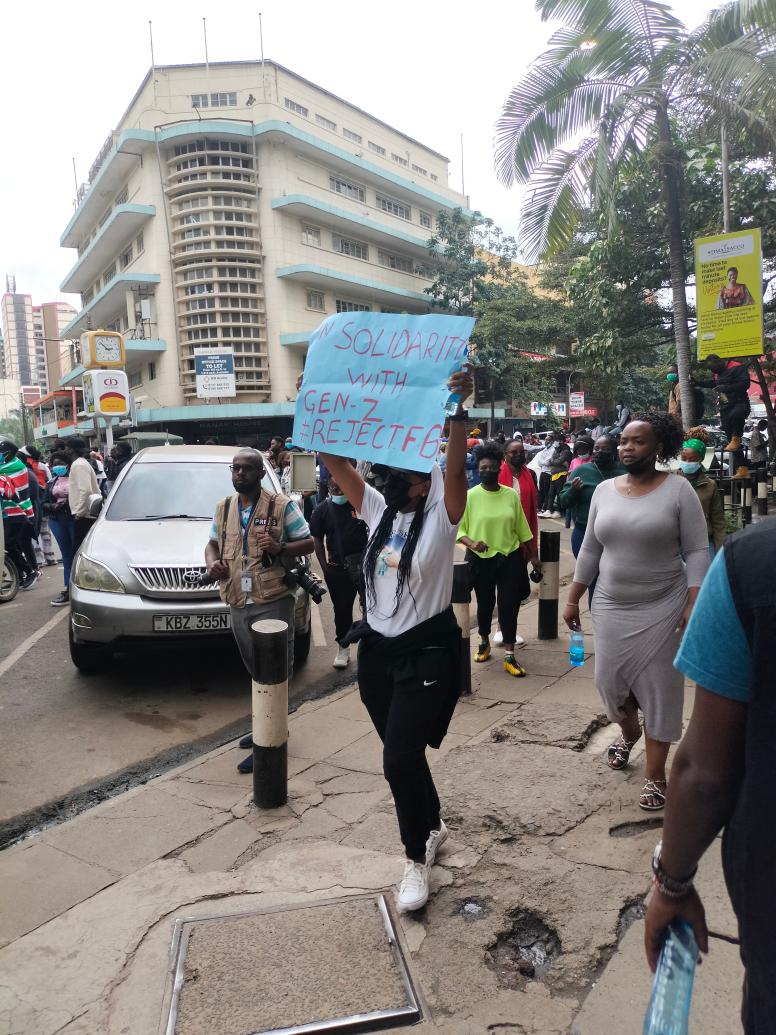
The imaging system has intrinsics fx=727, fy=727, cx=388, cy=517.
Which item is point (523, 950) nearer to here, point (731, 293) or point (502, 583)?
point (502, 583)

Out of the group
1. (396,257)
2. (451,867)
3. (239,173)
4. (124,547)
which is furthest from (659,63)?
(396,257)

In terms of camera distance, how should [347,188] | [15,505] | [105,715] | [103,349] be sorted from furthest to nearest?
[347,188]
[103,349]
[15,505]
[105,715]

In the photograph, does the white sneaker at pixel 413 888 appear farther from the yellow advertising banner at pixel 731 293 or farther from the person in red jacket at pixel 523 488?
the yellow advertising banner at pixel 731 293

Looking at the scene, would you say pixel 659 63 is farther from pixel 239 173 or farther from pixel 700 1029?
pixel 239 173

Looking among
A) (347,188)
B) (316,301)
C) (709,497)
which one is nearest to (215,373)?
(316,301)

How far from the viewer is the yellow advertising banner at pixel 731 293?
1123cm

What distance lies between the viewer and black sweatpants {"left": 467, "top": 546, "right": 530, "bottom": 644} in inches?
229

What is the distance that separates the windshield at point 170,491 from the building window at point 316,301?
1130 inches

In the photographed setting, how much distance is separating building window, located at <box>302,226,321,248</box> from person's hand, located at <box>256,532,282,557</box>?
31.9 m

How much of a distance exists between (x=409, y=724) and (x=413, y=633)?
331mm

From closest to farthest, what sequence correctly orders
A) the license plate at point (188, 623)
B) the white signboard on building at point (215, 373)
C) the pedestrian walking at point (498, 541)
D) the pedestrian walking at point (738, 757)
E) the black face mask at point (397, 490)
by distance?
the pedestrian walking at point (738, 757) → the black face mask at point (397, 490) → the license plate at point (188, 623) → the pedestrian walking at point (498, 541) → the white signboard on building at point (215, 373)

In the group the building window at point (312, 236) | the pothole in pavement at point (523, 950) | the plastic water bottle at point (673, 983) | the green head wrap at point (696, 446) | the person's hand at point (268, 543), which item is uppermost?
the building window at point (312, 236)

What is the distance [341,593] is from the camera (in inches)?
236

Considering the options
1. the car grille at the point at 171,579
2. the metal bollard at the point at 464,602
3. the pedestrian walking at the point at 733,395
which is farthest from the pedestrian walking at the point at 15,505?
the pedestrian walking at the point at 733,395
